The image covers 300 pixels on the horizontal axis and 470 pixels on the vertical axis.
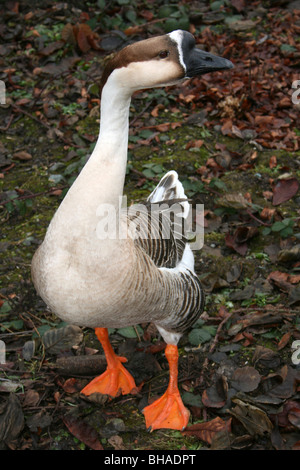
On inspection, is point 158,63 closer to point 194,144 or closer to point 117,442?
point 117,442

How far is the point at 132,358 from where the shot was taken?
11.9 feet

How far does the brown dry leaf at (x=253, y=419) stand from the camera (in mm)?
2867

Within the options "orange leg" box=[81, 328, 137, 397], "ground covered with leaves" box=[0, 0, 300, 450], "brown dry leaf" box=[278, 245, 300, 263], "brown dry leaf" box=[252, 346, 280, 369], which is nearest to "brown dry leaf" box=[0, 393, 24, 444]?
"ground covered with leaves" box=[0, 0, 300, 450]

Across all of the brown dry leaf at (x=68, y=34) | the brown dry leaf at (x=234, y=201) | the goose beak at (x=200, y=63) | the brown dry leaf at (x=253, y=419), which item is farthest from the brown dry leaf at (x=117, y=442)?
the brown dry leaf at (x=68, y=34)

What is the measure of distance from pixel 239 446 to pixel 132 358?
102cm

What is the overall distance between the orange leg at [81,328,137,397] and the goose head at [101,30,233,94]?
162cm

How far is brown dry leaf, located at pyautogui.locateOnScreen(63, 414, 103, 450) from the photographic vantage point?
118 inches

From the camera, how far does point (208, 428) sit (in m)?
2.98

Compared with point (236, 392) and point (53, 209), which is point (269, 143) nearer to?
point (53, 209)

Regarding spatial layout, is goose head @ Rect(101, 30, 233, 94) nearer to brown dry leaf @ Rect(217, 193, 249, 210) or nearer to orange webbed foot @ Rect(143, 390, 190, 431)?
orange webbed foot @ Rect(143, 390, 190, 431)

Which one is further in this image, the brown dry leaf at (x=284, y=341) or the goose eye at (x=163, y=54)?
the brown dry leaf at (x=284, y=341)

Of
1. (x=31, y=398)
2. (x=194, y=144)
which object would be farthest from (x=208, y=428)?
(x=194, y=144)

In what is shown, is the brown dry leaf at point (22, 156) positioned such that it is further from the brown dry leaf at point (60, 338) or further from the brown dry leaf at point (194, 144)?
the brown dry leaf at point (60, 338)

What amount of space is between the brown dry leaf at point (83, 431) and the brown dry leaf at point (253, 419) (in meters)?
0.80
